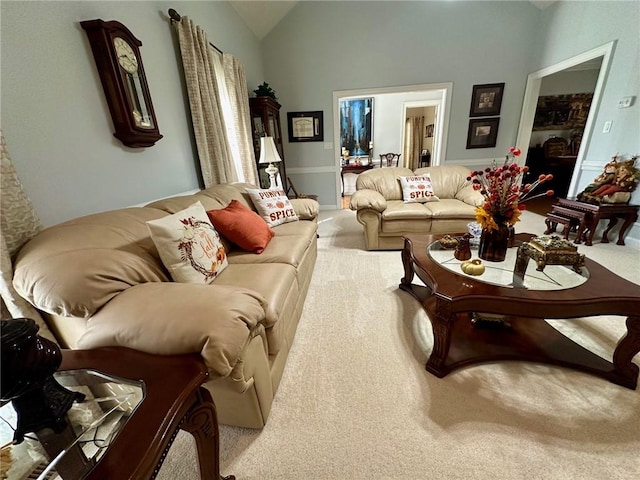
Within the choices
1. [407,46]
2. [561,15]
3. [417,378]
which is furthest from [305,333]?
[561,15]

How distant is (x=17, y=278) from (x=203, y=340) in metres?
0.74

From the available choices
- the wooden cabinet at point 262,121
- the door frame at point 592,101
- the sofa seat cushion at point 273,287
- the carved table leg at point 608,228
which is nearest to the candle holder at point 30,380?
the sofa seat cushion at point 273,287

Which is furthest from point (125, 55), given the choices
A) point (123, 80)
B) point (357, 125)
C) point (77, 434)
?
point (357, 125)

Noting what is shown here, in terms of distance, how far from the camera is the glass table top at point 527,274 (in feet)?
3.99

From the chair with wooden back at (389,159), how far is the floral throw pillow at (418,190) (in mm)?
4023

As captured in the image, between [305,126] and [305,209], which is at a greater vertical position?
[305,126]

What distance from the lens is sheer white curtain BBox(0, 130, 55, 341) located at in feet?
2.93

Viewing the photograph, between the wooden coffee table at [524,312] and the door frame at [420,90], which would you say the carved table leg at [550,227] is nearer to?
the door frame at [420,90]

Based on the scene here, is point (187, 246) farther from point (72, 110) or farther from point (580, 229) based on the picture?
point (580, 229)

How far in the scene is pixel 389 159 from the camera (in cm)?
678

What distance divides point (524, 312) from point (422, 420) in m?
0.65

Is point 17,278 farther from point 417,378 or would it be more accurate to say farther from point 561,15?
point 561,15

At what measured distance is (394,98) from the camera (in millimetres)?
6359

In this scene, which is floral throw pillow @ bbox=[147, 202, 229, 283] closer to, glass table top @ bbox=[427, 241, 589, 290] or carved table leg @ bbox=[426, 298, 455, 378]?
Result: carved table leg @ bbox=[426, 298, 455, 378]
